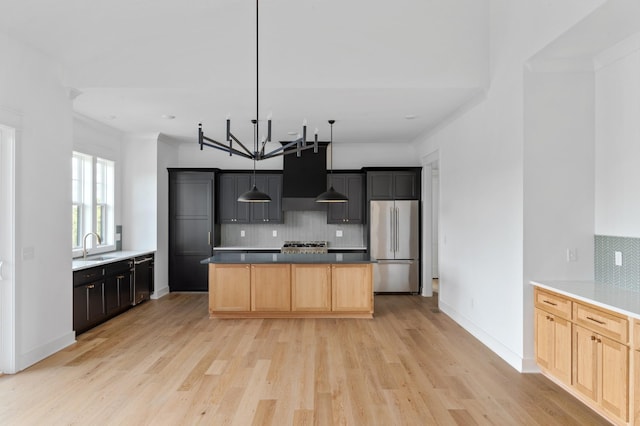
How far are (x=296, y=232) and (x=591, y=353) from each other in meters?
5.72

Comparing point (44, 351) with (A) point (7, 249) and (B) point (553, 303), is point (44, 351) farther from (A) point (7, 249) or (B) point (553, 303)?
(B) point (553, 303)

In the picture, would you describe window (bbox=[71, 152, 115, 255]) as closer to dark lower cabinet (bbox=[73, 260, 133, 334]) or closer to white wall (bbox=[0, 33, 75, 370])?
dark lower cabinet (bbox=[73, 260, 133, 334])

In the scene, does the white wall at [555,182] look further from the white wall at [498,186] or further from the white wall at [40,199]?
the white wall at [40,199]

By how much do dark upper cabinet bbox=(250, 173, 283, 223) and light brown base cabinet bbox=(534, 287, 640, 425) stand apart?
16.7ft

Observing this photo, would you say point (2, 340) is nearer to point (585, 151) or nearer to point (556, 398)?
point (556, 398)

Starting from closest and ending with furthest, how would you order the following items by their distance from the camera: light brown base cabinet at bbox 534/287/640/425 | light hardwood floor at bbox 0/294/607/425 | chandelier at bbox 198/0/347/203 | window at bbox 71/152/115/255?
light brown base cabinet at bbox 534/287/640/425 → light hardwood floor at bbox 0/294/607/425 → chandelier at bbox 198/0/347/203 → window at bbox 71/152/115/255

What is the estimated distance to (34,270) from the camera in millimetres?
3959

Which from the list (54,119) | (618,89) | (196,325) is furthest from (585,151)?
(54,119)

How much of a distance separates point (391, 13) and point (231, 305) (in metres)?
4.25

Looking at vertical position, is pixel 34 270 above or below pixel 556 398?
above

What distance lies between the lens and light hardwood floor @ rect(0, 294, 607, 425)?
2.93 m

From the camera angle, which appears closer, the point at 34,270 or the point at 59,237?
the point at 34,270

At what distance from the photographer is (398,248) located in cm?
730

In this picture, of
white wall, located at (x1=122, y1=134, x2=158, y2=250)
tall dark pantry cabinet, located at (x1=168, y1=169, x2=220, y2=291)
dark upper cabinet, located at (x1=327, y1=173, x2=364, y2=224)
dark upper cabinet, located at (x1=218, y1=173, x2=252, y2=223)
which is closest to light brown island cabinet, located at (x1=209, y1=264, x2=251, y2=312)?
tall dark pantry cabinet, located at (x1=168, y1=169, x2=220, y2=291)
